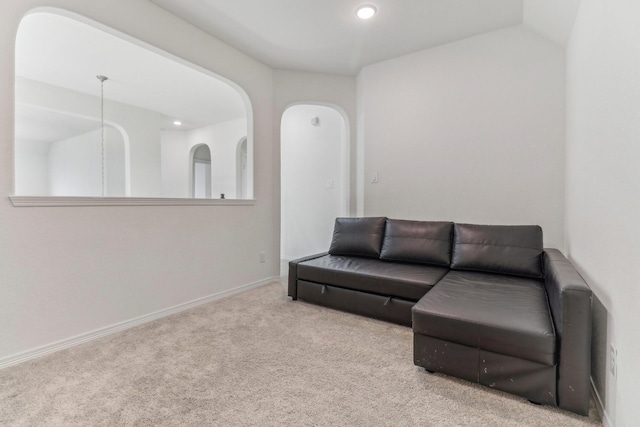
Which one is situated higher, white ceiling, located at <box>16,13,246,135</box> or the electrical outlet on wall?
white ceiling, located at <box>16,13,246,135</box>

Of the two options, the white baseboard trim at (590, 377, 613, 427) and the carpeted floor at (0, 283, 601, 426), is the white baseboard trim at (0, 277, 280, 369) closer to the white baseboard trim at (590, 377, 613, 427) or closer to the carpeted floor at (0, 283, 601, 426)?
the carpeted floor at (0, 283, 601, 426)

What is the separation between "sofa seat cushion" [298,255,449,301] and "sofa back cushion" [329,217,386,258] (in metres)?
0.13

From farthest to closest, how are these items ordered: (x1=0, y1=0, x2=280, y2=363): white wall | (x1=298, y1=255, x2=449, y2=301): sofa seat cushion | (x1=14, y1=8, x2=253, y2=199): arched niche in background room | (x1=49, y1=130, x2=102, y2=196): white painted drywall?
1. (x1=49, y1=130, x2=102, y2=196): white painted drywall
2. (x1=14, y1=8, x2=253, y2=199): arched niche in background room
3. (x1=298, y1=255, x2=449, y2=301): sofa seat cushion
4. (x1=0, y1=0, x2=280, y2=363): white wall

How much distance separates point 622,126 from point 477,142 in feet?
6.00

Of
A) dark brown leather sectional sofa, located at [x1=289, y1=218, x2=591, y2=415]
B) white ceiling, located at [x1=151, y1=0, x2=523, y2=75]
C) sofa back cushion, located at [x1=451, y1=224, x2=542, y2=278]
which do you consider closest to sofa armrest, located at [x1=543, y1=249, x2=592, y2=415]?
dark brown leather sectional sofa, located at [x1=289, y1=218, x2=591, y2=415]

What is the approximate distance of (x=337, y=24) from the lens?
8.94 feet

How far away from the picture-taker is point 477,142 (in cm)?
301

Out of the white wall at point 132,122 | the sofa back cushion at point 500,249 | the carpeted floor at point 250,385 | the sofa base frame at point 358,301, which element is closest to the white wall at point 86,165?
the white wall at point 132,122

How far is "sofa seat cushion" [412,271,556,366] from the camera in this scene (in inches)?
57.0

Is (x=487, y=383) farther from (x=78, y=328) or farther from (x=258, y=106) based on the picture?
(x=258, y=106)

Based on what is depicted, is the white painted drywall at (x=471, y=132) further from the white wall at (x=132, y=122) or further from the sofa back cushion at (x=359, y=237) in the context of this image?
the white wall at (x=132, y=122)

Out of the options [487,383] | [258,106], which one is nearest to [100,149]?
[258,106]

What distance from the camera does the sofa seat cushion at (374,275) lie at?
2.33 meters

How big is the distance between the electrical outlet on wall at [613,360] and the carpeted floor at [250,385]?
287 millimetres
